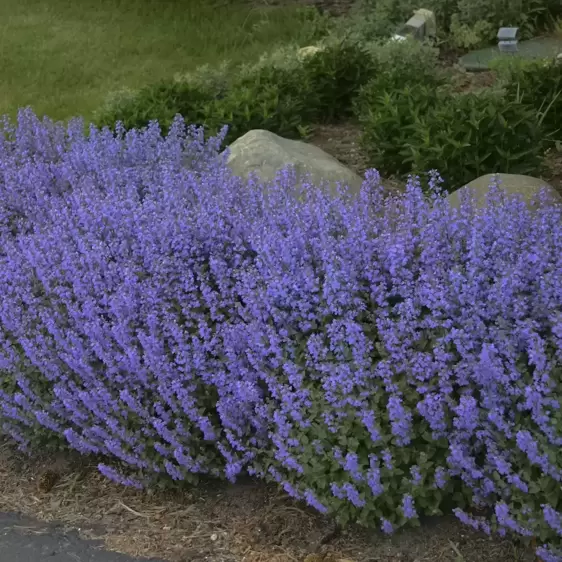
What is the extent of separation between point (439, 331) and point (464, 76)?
486 cm

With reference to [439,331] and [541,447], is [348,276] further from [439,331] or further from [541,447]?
[541,447]

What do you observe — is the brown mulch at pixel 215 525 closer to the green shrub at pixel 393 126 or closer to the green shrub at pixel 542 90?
the green shrub at pixel 393 126

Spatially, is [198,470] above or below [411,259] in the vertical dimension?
below

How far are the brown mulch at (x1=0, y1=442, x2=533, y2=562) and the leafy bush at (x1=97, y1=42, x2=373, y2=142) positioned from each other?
2869 millimetres

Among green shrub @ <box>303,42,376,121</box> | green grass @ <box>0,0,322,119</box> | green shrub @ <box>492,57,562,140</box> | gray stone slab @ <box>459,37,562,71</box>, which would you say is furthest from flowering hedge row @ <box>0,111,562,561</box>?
gray stone slab @ <box>459,37,562,71</box>

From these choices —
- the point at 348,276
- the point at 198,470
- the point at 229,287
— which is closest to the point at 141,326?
the point at 229,287

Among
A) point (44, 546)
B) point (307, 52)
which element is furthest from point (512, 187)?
point (307, 52)

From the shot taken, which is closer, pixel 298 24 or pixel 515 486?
pixel 515 486

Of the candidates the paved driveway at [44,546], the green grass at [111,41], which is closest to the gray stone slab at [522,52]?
the green grass at [111,41]

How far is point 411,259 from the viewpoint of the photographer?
2.89 m

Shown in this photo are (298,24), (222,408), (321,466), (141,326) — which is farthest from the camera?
(298,24)

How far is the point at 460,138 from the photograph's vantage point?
180 inches

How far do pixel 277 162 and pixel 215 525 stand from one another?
89.1 inches

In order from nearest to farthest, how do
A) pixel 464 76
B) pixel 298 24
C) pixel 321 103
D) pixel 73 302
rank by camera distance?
pixel 73 302 → pixel 321 103 → pixel 464 76 → pixel 298 24
